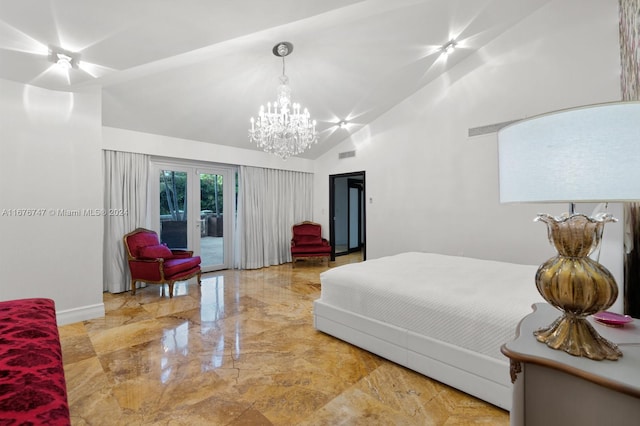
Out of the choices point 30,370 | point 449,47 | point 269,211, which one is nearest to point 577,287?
point 30,370

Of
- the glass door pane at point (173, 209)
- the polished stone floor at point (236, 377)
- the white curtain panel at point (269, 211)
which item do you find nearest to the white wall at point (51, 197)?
the polished stone floor at point (236, 377)

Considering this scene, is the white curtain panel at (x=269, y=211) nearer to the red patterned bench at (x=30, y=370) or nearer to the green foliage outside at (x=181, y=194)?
the green foliage outside at (x=181, y=194)

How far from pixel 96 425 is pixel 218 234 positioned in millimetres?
4302

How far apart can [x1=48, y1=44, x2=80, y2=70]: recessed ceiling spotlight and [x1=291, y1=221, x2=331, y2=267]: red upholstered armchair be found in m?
4.39

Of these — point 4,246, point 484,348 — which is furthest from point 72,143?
point 484,348

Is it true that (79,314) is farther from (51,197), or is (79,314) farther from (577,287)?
(577,287)

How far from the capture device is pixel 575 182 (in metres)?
0.72

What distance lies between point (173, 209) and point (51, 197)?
2126mm

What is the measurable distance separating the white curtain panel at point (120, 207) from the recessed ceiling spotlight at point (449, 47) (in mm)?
4883

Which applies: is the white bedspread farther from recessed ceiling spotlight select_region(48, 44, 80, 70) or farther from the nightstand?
recessed ceiling spotlight select_region(48, 44, 80, 70)

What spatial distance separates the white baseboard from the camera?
10.0 ft

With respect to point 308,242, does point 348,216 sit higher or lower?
higher

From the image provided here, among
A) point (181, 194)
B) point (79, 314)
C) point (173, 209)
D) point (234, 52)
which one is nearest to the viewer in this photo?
point (79, 314)

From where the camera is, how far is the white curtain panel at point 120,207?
13.7ft
